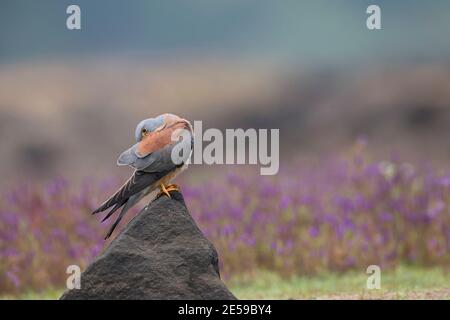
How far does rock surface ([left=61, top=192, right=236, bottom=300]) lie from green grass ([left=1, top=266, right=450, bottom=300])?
2658 mm

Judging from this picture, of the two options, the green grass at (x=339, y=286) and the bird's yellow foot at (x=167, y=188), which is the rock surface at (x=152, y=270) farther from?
the green grass at (x=339, y=286)

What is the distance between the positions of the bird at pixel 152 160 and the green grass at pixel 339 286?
9.39 ft

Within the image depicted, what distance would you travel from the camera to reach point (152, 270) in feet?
20.9

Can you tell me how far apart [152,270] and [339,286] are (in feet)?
12.5

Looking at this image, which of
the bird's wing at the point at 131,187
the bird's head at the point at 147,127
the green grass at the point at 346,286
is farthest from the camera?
the green grass at the point at 346,286

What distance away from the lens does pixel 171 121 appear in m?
6.85

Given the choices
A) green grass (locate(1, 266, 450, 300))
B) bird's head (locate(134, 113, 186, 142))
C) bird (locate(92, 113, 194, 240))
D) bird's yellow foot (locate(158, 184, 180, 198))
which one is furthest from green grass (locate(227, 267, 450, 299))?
bird's head (locate(134, 113, 186, 142))

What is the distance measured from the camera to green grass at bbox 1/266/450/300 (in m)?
8.87

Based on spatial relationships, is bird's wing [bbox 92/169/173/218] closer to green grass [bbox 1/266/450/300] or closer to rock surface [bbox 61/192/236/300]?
rock surface [bbox 61/192/236/300]

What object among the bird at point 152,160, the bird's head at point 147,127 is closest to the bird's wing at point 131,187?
the bird at point 152,160

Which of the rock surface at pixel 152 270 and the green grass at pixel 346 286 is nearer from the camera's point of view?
the rock surface at pixel 152 270

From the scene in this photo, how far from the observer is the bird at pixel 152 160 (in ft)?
21.6
